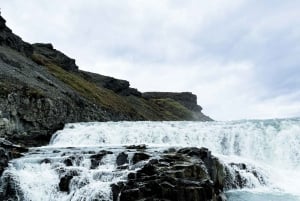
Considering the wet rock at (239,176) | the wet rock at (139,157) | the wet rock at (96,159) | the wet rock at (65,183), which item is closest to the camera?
the wet rock at (65,183)

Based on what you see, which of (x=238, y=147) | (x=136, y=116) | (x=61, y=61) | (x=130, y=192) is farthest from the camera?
(x=61, y=61)

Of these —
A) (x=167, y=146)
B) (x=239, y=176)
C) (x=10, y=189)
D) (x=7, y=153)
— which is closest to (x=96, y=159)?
(x=7, y=153)

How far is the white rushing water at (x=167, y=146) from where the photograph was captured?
91.4 ft

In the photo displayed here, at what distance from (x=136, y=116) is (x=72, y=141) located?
4513 centimetres

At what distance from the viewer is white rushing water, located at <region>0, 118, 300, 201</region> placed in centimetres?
2786

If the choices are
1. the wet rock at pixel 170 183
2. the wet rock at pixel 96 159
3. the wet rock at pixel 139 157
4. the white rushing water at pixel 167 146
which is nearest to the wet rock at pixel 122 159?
the white rushing water at pixel 167 146

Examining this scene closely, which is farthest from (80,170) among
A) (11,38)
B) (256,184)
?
(11,38)

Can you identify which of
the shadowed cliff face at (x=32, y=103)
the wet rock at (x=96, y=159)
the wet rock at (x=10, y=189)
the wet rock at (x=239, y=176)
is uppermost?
the shadowed cliff face at (x=32, y=103)

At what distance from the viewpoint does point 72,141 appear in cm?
4994

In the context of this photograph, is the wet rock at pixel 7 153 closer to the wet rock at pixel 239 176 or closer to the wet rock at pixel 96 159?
the wet rock at pixel 96 159

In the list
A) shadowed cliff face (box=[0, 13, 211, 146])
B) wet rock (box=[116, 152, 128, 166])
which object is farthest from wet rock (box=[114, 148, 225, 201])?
shadowed cliff face (box=[0, 13, 211, 146])

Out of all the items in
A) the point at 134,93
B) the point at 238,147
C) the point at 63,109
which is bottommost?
the point at 238,147

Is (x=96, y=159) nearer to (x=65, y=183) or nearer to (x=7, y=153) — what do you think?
(x=65, y=183)

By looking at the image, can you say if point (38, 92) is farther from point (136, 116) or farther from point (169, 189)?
point (136, 116)
